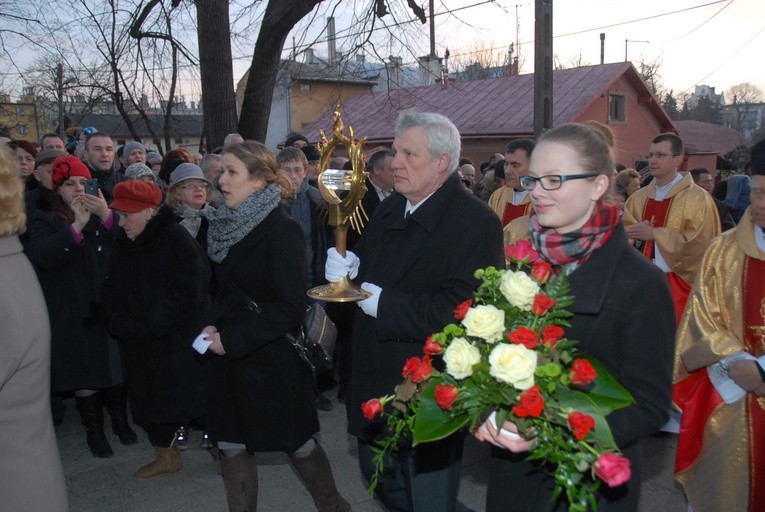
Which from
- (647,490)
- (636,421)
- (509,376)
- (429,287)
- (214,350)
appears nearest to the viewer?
(509,376)

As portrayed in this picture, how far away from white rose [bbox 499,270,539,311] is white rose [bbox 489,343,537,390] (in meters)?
0.17

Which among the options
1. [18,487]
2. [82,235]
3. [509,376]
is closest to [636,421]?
[509,376]

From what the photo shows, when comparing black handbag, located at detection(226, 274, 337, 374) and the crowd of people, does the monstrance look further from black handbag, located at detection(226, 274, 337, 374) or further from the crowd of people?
black handbag, located at detection(226, 274, 337, 374)

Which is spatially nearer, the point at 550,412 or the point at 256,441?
the point at 550,412

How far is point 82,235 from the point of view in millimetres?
4648

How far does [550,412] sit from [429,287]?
1.18m

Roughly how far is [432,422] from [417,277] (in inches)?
42.0

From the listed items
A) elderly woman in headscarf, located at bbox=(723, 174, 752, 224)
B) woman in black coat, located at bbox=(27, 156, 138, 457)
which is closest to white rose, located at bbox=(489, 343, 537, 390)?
woman in black coat, located at bbox=(27, 156, 138, 457)

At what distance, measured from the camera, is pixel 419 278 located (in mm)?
2857

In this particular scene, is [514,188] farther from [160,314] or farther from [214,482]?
[214,482]

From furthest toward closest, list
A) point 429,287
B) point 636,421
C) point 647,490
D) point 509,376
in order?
point 647,490
point 429,287
point 636,421
point 509,376

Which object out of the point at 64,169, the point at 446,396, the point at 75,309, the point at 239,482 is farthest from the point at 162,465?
the point at 446,396

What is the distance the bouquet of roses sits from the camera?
1670 millimetres

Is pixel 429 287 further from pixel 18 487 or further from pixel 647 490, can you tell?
pixel 647 490
